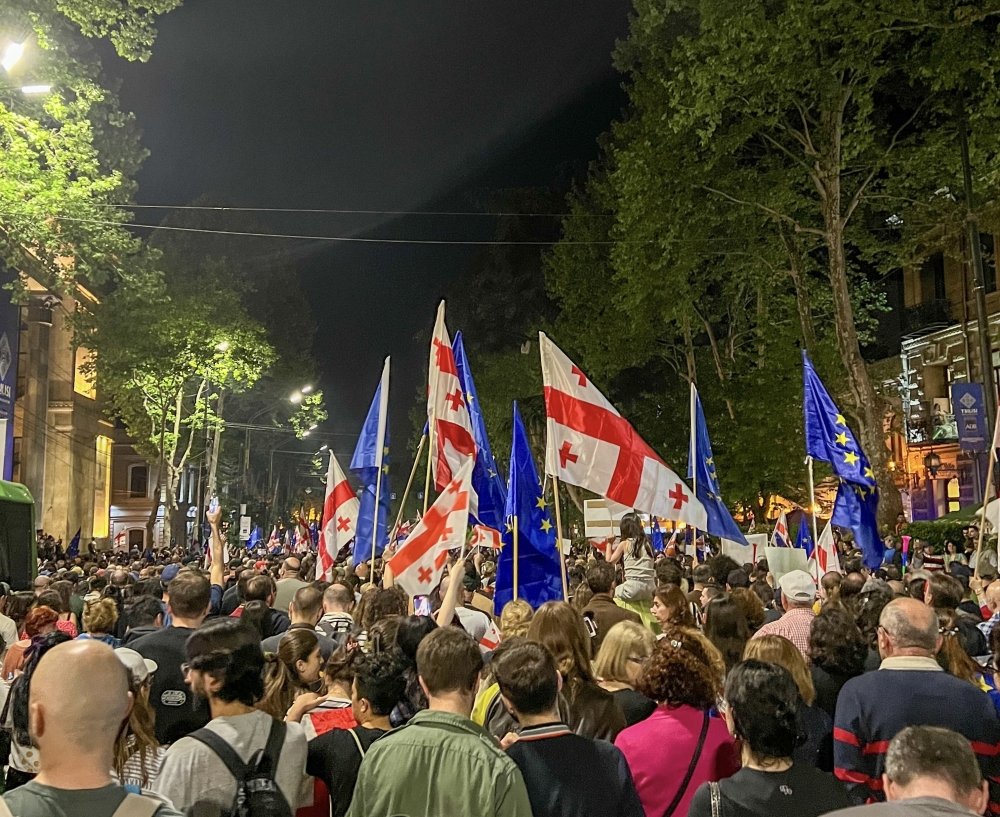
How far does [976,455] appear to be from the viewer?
36469 mm

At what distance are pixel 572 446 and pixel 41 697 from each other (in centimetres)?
746

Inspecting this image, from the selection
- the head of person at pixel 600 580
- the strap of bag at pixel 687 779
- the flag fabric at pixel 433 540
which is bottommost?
the strap of bag at pixel 687 779

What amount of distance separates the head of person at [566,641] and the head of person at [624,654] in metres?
0.09

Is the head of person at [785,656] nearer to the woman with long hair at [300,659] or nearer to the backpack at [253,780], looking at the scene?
the woman with long hair at [300,659]

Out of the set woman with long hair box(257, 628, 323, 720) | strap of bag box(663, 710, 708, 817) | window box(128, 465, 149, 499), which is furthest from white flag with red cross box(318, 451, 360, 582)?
window box(128, 465, 149, 499)

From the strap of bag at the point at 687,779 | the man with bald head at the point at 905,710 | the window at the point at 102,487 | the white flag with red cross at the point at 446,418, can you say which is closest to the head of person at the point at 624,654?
the strap of bag at the point at 687,779

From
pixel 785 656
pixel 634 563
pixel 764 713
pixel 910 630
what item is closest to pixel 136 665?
pixel 764 713

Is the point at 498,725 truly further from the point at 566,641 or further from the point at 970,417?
the point at 970,417

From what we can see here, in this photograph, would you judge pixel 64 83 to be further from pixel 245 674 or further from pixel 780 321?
pixel 780 321

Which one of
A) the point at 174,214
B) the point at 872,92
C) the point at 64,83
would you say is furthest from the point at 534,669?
the point at 174,214

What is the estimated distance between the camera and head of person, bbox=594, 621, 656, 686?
4.99 metres

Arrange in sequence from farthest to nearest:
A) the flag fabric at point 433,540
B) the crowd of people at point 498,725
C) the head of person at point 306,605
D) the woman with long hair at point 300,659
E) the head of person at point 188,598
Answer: the flag fabric at point 433,540
the head of person at point 306,605
the head of person at point 188,598
the woman with long hair at point 300,659
the crowd of people at point 498,725

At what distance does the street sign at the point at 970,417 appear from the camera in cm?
2444

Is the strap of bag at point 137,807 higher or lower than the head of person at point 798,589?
lower
